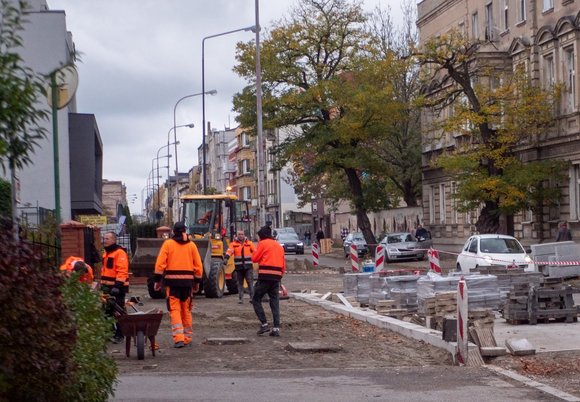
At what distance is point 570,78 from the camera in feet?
135

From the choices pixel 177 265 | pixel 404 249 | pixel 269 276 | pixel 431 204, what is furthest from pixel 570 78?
pixel 177 265

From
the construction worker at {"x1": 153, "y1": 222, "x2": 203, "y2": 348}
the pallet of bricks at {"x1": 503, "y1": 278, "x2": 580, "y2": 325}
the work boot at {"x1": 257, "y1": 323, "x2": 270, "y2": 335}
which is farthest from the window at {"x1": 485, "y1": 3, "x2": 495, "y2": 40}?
the construction worker at {"x1": 153, "y1": 222, "x2": 203, "y2": 348}

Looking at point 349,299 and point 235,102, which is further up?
point 235,102

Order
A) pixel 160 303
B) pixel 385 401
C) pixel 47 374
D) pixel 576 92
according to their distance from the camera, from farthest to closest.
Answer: pixel 576 92
pixel 160 303
pixel 385 401
pixel 47 374

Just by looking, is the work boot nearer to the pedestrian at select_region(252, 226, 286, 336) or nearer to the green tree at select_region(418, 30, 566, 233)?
the pedestrian at select_region(252, 226, 286, 336)

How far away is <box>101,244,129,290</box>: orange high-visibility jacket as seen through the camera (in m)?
16.4

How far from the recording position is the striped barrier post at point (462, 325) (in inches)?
541

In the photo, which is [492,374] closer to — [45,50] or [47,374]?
[47,374]

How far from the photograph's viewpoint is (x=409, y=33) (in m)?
69.7

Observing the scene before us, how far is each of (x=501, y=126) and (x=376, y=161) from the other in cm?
1395

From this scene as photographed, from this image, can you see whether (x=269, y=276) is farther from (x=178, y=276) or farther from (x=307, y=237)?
(x=307, y=237)

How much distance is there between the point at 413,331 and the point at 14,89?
37.6ft

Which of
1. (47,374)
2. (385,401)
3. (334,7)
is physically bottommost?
(385,401)

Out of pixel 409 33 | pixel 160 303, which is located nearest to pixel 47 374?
pixel 160 303
